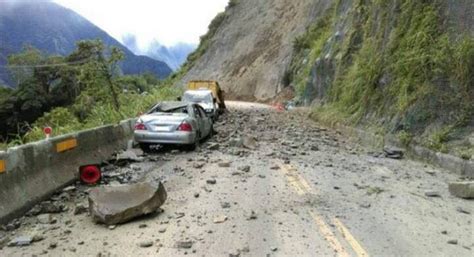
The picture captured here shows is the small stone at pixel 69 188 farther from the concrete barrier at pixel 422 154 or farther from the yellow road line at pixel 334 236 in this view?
the concrete barrier at pixel 422 154

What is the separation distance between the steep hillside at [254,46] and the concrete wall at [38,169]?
38.4 m

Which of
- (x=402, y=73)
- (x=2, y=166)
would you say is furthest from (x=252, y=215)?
(x=402, y=73)

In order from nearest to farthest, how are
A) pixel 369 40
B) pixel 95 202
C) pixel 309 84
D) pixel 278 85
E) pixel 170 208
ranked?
1. pixel 95 202
2. pixel 170 208
3. pixel 369 40
4. pixel 309 84
5. pixel 278 85

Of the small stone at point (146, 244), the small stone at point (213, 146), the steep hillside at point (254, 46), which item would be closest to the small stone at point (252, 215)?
the small stone at point (146, 244)

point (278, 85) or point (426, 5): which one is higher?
point (426, 5)

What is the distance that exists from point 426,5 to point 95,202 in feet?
41.2

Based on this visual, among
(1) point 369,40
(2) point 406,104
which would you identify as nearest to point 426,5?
(2) point 406,104

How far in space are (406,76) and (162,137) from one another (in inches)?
288

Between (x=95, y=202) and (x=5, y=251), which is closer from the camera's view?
(x=5, y=251)

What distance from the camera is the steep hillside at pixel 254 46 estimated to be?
174 ft

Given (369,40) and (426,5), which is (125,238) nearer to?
(426,5)

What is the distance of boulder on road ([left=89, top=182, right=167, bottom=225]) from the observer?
7.04 metres

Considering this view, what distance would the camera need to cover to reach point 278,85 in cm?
5006

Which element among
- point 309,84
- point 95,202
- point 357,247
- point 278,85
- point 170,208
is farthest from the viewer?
point 278,85
